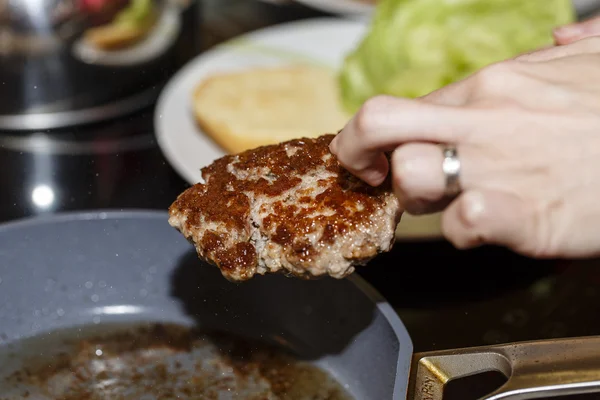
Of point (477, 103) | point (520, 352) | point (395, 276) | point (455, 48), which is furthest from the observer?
point (455, 48)

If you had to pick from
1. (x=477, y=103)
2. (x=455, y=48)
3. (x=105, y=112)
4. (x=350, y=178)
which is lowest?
(x=105, y=112)

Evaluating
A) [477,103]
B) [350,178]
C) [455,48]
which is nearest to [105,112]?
[455,48]

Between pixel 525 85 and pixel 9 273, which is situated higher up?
pixel 525 85

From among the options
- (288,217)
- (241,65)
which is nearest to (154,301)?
(288,217)

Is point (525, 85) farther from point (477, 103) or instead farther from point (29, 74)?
point (29, 74)

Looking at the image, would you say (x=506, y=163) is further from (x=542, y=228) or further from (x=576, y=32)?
(x=576, y=32)

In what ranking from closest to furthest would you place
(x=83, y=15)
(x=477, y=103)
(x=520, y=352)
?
(x=477, y=103) < (x=520, y=352) < (x=83, y=15)
